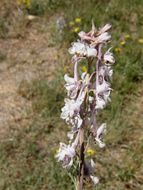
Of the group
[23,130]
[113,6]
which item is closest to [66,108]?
[23,130]

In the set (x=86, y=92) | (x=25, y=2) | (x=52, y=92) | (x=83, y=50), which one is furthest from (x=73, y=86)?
(x=25, y=2)

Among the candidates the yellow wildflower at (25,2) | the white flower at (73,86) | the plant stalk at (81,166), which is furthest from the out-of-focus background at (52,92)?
the white flower at (73,86)

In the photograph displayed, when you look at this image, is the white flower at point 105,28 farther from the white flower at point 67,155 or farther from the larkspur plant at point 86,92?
the white flower at point 67,155

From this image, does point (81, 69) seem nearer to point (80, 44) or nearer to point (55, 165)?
point (55, 165)

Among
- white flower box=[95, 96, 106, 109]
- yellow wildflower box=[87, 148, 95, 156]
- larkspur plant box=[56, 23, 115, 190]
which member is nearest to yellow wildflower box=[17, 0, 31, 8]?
yellow wildflower box=[87, 148, 95, 156]

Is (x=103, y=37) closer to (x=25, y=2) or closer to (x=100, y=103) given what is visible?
(x=100, y=103)

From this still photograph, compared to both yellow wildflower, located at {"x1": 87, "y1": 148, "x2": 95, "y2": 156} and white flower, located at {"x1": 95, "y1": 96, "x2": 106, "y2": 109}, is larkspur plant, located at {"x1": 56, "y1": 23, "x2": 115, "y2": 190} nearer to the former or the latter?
white flower, located at {"x1": 95, "y1": 96, "x2": 106, "y2": 109}
